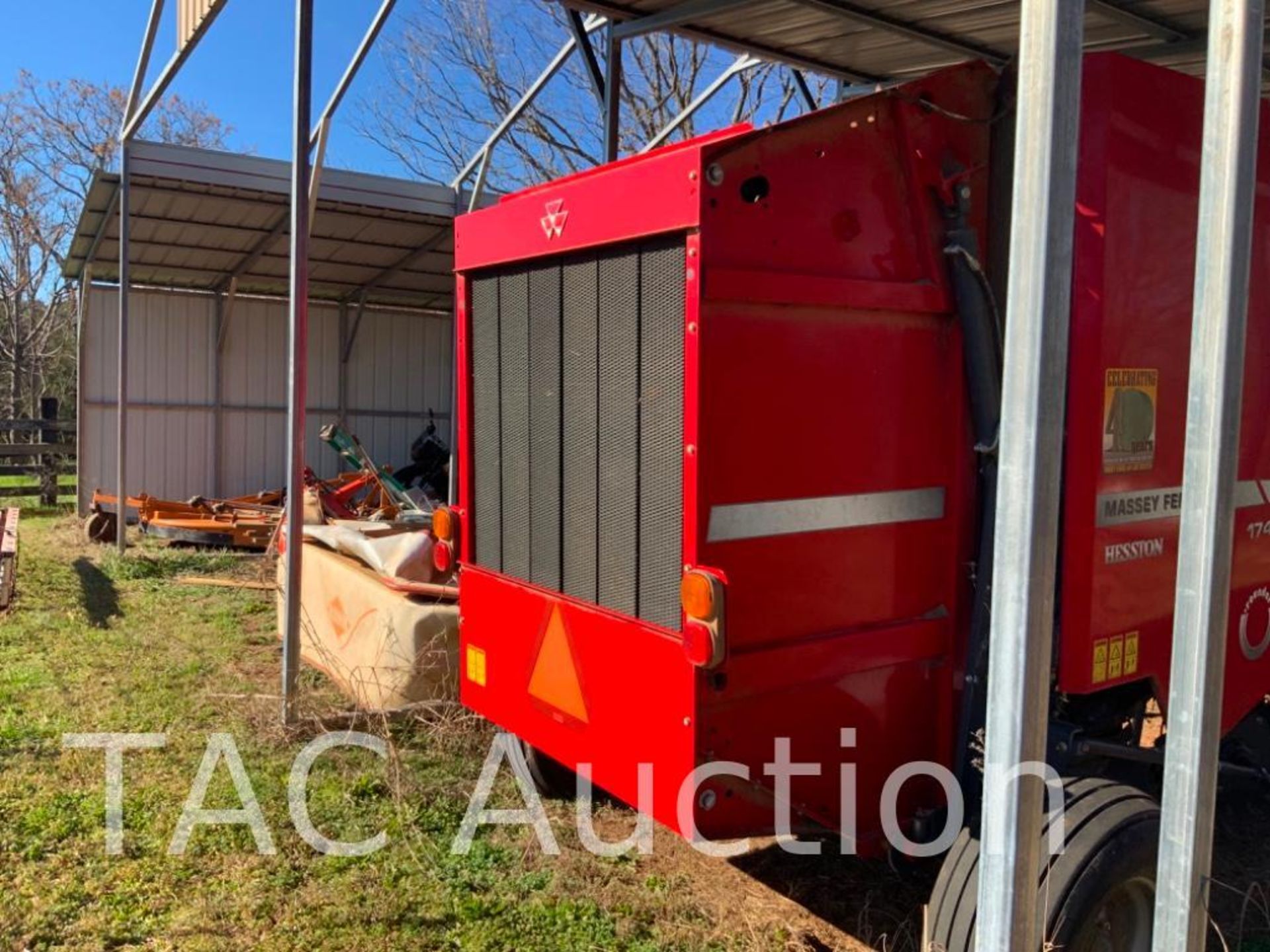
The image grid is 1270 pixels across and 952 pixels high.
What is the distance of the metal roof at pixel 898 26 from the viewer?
6.09m

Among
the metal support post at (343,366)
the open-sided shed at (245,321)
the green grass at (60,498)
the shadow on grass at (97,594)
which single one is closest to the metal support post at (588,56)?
the shadow on grass at (97,594)

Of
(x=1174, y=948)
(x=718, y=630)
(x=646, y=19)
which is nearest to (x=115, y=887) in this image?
(x=718, y=630)

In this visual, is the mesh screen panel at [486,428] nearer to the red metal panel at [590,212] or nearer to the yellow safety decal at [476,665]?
the red metal panel at [590,212]

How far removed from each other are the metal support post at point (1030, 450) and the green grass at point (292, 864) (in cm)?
191

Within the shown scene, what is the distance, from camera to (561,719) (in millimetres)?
3707

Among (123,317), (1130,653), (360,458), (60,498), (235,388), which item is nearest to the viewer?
(1130,653)

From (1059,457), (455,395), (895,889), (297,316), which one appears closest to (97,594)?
(455,395)

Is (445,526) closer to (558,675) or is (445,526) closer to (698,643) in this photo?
(558,675)

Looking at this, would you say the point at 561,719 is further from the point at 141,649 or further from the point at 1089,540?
the point at 141,649

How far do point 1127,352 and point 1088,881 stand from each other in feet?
5.05

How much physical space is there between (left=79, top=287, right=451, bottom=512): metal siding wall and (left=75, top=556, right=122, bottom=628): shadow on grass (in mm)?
4591

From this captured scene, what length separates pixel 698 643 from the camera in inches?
117

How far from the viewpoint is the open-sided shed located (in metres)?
12.6

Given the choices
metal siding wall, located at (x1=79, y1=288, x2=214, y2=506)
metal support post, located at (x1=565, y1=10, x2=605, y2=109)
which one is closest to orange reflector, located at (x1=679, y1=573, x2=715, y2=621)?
metal support post, located at (x1=565, y1=10, x2=605, y2=109)
